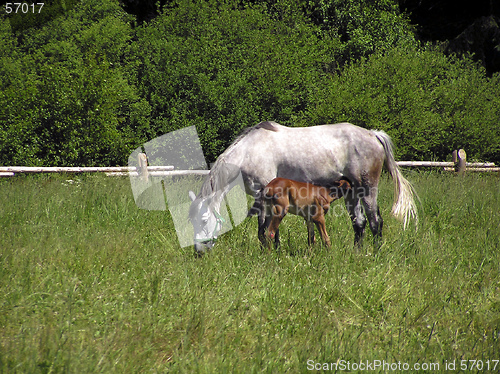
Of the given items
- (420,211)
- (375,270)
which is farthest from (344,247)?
(420,211)

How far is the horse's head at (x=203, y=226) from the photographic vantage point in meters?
4.55

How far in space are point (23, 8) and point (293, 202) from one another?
54.1 ft

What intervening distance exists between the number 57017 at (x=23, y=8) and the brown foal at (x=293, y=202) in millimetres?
15581

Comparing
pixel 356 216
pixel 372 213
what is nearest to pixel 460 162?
pixel 372 213

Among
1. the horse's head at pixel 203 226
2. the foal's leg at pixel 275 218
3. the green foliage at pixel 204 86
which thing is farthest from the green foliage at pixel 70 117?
the foal's leg at pixel 275 218

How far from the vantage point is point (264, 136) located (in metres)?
5.35

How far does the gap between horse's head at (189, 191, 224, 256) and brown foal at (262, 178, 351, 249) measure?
1.98 feet

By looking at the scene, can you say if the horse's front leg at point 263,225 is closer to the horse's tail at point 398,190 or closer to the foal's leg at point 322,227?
the foal's leg at point 322,227

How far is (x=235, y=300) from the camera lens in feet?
11.5

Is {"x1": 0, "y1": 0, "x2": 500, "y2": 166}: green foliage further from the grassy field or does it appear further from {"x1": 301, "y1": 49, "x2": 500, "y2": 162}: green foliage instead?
the grassy field

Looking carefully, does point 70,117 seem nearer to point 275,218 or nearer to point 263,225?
point 263,225

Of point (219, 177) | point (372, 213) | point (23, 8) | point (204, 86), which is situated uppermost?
point (23, 8)

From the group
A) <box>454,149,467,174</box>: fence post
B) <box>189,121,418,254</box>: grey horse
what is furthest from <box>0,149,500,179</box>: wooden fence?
<box>189,121,418,254</box>: grey horse

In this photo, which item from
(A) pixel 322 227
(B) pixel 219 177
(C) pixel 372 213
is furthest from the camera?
(C) pixel 372 213
